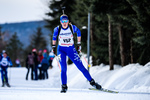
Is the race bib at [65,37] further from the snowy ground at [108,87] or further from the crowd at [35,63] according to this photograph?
the crowd at [35,63]

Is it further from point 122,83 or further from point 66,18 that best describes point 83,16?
point 66,18

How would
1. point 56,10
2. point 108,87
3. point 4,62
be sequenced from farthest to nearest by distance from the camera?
point 56,10 → point 4,62 → point 108,87

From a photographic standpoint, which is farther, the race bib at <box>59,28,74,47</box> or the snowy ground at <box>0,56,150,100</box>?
the race bib at <box>59,28,74,47</box>

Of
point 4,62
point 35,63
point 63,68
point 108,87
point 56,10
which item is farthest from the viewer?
point 56,10

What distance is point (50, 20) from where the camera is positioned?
28.3m

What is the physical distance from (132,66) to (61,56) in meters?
6.16

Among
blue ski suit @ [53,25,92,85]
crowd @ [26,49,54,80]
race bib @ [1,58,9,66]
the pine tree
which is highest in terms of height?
the pine tree

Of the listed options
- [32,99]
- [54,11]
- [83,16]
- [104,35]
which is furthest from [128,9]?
[54,11]

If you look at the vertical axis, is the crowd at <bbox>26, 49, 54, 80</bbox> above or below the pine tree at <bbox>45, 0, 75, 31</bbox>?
below

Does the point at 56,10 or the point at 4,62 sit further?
the point at 56,10

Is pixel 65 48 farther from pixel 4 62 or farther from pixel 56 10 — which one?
pixel 56 10

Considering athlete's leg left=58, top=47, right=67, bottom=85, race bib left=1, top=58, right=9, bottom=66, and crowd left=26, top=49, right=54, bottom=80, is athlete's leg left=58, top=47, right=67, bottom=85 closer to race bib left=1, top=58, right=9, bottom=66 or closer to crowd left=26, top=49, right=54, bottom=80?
race bib left=1, top=58, right=9, bottom=66

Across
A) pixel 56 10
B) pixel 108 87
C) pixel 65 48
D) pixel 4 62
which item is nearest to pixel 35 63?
pixel 4 62

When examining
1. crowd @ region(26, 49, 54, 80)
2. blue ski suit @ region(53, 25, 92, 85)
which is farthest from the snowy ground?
crowd @ region(26, 49, 54, 80)
